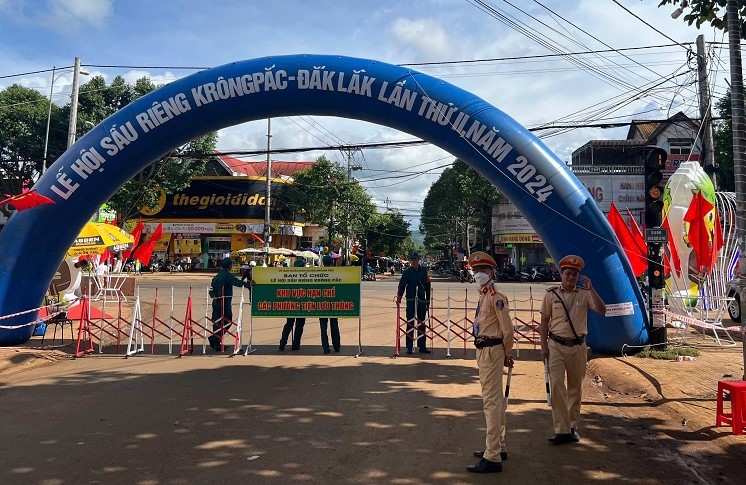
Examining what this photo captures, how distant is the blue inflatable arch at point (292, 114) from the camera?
8703 millimetres

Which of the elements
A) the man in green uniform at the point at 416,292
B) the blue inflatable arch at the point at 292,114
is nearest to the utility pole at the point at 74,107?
the blue inflatable arch at the point at 292,114

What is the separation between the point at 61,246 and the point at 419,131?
7.03 metres

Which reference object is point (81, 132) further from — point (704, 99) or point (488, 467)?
point (488, 467)

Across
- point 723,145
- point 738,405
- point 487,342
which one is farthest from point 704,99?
point 723,145

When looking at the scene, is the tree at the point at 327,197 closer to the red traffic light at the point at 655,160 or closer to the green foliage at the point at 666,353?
the red traffic light at the point at 655,160

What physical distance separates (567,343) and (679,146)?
37661 mm

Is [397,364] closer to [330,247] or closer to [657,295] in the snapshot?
[657,295]

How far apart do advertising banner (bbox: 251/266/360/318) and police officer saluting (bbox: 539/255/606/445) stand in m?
5.02

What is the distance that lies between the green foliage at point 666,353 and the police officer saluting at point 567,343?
4.30 meters

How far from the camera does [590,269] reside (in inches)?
334

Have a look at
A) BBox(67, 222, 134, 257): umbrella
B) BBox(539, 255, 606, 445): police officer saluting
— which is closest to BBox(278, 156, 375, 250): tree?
BBox(67, 222, 134, 257): umbrella

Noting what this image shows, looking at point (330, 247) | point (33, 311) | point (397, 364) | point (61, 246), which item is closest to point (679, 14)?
point (397, 364)

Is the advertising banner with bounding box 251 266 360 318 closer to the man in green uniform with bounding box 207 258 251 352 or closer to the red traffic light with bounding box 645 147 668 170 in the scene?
the man in green uniform with bounding box 207 258 251 352

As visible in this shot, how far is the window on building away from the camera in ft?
119
